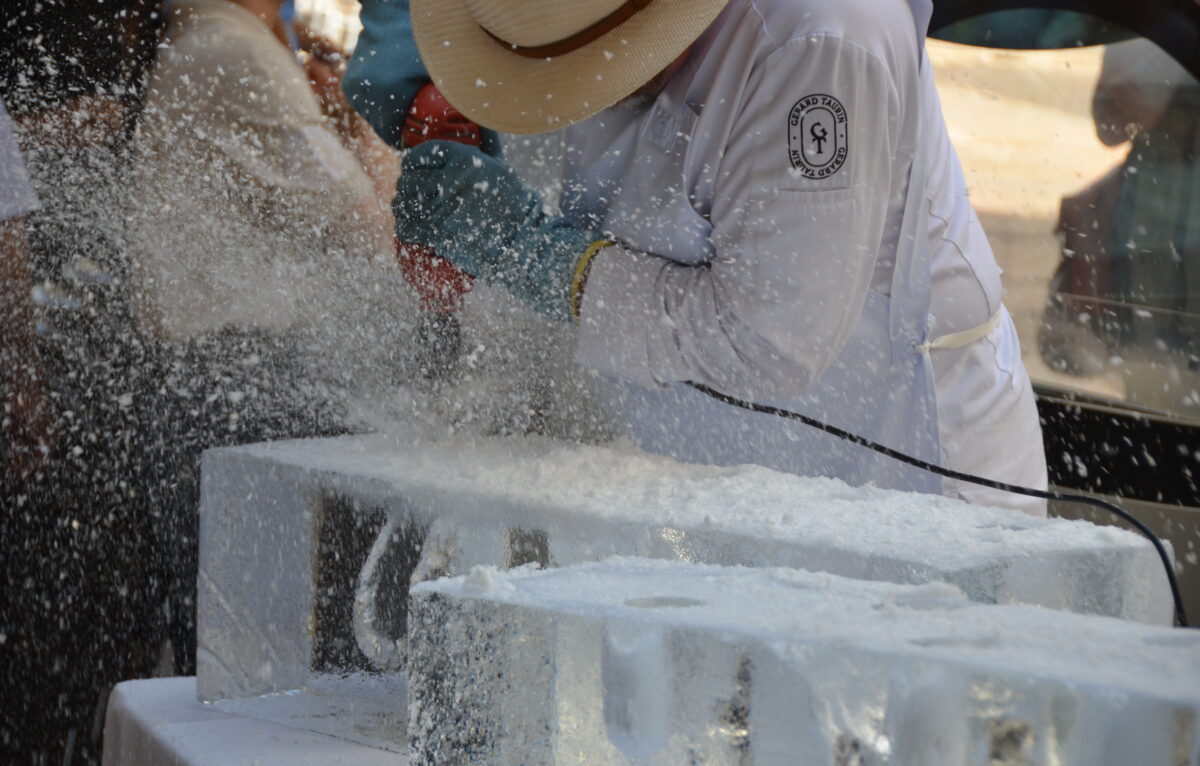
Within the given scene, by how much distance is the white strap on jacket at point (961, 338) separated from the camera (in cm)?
160

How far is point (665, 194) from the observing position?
157cm

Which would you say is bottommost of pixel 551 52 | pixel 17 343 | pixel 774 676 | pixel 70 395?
pixel 774 676

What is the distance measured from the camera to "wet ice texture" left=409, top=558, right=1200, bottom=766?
57 centimetres

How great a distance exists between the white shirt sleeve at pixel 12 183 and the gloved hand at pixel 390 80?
86 centimetres

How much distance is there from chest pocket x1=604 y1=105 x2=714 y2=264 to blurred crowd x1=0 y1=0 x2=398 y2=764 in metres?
0.95

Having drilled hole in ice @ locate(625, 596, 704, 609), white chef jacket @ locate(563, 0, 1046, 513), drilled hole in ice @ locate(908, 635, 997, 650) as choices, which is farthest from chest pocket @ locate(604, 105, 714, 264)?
drilled hole in ice @ locate(908, 635, 997, 650)

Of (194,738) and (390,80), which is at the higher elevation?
(390,80)

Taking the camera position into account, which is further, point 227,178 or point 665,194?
point 227,178

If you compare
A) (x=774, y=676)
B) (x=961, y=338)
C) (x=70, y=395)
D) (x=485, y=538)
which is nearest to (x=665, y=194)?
(x=961, y=338)

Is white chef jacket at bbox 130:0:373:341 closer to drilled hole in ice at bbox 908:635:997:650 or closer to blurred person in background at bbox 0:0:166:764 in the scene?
blurred person in background at bbox 0:0:166:764

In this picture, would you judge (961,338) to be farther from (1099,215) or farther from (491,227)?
(1099,215)

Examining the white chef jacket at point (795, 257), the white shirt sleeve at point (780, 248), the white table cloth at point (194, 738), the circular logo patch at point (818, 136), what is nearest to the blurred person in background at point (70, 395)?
the white table cloth at point (194, 738)

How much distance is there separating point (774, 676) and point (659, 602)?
0.39 feet

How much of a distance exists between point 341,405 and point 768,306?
125cm
